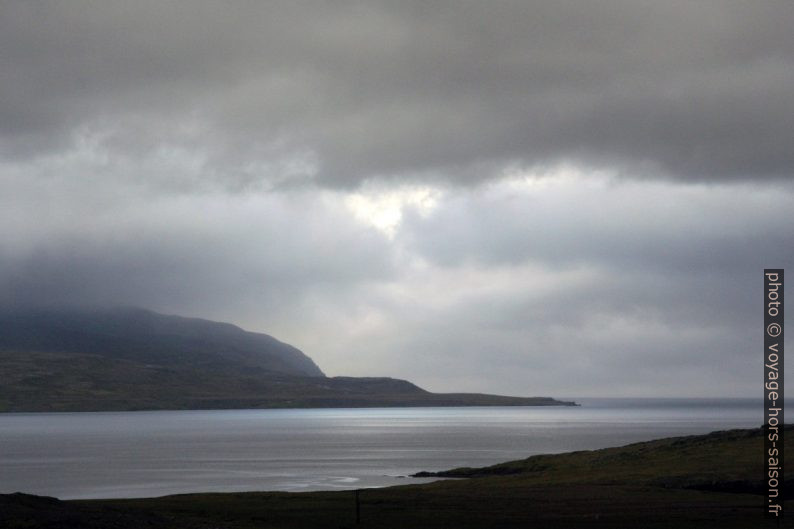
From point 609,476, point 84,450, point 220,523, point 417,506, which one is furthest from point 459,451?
point 220,523

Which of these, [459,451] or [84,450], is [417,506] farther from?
[84,450]

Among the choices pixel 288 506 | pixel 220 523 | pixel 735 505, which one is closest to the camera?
pixel 220 523

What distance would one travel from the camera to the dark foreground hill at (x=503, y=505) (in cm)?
5369

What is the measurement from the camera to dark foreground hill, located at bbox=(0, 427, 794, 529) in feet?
→ 176

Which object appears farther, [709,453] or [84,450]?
[84,450]

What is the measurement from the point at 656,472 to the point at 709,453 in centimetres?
1373

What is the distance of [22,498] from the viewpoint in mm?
57156

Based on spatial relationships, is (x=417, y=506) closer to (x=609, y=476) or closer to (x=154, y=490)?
(x=609, y=476)

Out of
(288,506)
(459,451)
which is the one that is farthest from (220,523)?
(459,451)

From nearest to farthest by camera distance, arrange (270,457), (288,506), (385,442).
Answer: (288,506) < (270,457) < (385,442)

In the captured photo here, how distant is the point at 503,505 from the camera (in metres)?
63.7

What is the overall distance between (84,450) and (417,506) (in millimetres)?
119671

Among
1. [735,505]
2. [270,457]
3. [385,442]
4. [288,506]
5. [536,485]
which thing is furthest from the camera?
[385,442]

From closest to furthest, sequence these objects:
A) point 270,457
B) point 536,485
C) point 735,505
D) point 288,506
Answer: point 735,505, point 288,506, point 536,485, point 270,457
